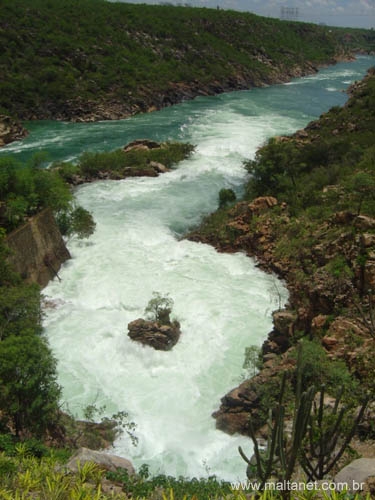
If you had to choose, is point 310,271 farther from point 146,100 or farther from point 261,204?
point 146,100

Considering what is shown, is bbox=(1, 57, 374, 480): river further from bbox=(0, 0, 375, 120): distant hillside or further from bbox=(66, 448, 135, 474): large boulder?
bbox=(0, 0, 375, 120): distant hillside

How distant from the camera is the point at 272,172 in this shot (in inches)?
904

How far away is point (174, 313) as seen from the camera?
1535cm

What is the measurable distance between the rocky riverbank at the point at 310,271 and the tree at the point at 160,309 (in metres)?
3.34

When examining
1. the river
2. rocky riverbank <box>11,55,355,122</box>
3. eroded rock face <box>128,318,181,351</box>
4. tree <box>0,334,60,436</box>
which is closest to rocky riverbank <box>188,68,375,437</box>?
the river

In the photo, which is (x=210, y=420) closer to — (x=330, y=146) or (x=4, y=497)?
(x=4, y=497)

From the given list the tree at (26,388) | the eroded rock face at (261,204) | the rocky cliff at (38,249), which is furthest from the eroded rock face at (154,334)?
the eroded rock face at (261,204)

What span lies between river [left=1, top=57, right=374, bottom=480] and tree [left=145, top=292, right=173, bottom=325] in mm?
636

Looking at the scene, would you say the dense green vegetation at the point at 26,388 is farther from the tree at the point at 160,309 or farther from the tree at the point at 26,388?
the tree at the point at 160,309

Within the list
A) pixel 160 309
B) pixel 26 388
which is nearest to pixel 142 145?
pixel 160 309

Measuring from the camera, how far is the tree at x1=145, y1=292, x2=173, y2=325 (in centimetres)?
1441

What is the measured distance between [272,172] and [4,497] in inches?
800

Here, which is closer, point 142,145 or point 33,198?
point 33,198

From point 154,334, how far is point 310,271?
6.18m
